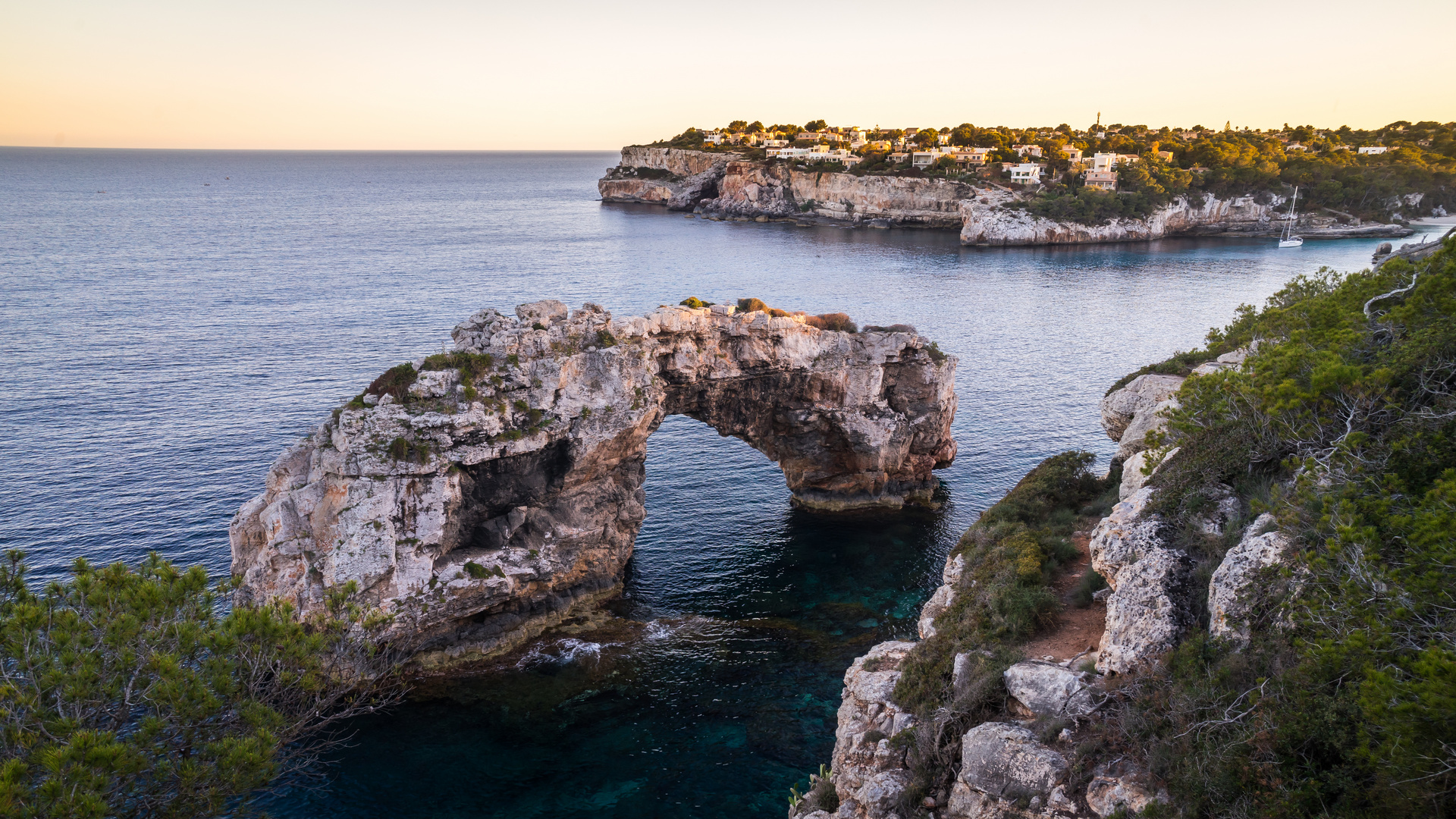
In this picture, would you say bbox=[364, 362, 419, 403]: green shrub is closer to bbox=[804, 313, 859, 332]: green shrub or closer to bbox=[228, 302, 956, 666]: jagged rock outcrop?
bbox=[228, 302, 956, 666]: jagged rock outcrop

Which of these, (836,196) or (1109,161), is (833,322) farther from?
(836,196)

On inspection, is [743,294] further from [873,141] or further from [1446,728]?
[873,141]

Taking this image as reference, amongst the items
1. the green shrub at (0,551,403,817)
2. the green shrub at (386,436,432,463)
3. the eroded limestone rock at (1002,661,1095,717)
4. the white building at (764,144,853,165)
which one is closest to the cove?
the green shrub at (386,436,432,463)

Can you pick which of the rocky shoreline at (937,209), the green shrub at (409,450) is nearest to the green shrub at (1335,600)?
the green shrub at (409,450)

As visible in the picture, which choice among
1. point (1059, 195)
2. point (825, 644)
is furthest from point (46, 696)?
point (1059, 195)

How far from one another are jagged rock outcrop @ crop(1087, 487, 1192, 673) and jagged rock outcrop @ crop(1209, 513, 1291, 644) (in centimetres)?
81

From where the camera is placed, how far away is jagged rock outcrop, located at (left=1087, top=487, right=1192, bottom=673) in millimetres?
16641

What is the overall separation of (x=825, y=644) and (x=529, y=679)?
13.6 metres

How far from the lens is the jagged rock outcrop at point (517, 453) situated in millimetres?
33312

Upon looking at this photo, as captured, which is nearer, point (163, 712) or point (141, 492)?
point (163, 712)

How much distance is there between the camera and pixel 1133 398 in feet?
117

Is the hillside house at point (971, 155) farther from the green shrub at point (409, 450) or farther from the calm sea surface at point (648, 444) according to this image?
the green shrub at point (409, 450)

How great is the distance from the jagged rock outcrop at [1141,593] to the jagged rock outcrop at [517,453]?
25265mm

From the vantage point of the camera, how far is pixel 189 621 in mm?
17844
